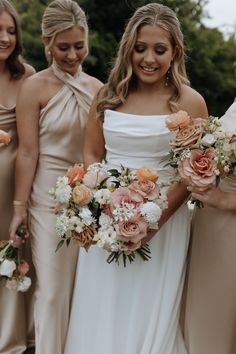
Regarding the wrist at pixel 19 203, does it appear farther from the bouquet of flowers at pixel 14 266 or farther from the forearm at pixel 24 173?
the bouquet of flowers at pixel 14 266

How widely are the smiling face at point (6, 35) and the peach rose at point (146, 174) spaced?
1.82 meters

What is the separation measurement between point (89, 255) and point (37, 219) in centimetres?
68

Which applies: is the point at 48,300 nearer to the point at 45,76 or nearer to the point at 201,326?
the point at 201,326

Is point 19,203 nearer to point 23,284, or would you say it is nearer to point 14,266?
point 14,266

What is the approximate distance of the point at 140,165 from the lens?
4.38m

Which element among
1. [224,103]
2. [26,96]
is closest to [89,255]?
[26,96]

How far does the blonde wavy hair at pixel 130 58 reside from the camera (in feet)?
14.2

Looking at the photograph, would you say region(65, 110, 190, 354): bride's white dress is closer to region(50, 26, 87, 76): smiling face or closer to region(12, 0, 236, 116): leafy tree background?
region(50, 26, 87, 76): smiling face

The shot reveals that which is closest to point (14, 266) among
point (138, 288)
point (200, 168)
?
point (138, 288)

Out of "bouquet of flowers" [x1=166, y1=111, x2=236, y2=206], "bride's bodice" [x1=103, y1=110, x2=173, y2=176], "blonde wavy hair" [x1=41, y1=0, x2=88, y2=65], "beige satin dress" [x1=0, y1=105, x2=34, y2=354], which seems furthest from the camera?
"beige satin dress" [x1=0, y1=105, x2=34, y2=354]

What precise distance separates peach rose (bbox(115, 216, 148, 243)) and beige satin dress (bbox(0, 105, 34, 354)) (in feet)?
5.25

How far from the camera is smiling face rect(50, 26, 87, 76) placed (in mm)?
4754

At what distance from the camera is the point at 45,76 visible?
493cm

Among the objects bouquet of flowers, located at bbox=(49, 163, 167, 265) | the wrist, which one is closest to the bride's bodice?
bouquet of flowers, located at bbox=(49, 163, 167, 265)
